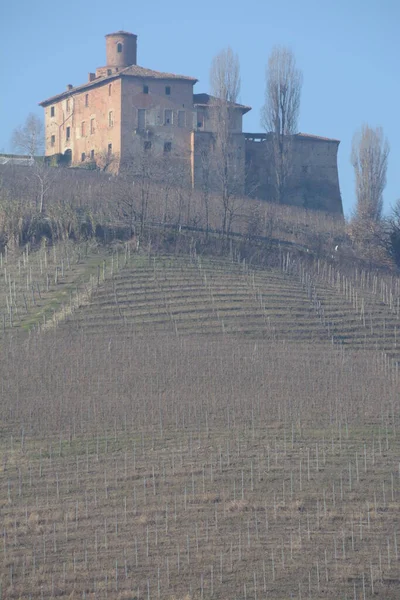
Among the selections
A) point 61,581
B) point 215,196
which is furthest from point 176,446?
point 215,196

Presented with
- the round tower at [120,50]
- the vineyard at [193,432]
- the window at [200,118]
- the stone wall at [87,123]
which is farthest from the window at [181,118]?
the vineyard at [193,432]

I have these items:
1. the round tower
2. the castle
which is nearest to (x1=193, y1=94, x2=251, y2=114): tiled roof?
the castle

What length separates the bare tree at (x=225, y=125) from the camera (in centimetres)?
5234

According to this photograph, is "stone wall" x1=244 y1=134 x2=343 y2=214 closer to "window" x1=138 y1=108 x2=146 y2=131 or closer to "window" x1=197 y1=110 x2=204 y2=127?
"window" x1=197 y1=110 x2=204 y2=127

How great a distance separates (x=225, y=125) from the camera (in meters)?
53.3

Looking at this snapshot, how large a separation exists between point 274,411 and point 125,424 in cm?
332

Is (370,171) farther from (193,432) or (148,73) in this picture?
(193,432)

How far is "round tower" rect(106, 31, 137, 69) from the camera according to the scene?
59688 mm

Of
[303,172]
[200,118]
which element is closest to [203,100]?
[200,118]

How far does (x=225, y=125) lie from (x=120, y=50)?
9701 millimetres

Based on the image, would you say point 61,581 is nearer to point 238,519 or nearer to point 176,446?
point 238,519

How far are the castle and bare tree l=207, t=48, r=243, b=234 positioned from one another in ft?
0.72

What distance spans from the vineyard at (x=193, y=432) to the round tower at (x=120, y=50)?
2279 centimetres

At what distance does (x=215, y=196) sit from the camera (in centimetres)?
5288
